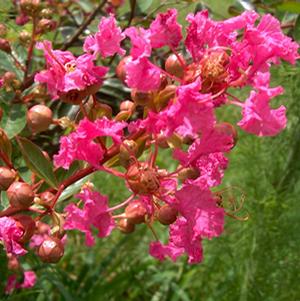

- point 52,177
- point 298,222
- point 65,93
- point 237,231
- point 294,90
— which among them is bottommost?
point 237,231

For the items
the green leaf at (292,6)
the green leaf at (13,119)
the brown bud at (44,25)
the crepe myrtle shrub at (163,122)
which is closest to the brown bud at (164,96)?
the crepe myrtle shrub at (163,122)

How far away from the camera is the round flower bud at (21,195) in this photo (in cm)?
75

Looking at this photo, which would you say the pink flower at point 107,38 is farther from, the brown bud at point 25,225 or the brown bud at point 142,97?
the brown bud at point 25,225

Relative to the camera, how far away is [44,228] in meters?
0.96

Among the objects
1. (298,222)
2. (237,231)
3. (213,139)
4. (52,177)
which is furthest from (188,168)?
(237,231)

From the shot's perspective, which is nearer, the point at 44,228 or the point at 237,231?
the point at 44,228

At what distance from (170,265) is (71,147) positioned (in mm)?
1672

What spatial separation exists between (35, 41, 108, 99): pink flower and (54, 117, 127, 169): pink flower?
0.04m

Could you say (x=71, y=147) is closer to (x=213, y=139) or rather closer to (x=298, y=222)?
(x=213, y=139)

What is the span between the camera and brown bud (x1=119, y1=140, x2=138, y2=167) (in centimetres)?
72

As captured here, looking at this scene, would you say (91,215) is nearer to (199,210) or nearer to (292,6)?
(199,210)

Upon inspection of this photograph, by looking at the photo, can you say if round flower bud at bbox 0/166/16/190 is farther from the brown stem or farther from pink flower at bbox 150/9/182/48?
the brown stem

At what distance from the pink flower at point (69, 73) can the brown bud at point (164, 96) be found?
0.08 meters

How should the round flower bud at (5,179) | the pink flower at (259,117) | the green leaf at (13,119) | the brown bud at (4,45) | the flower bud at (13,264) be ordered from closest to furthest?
1. the pink flower at (259,117)
2. the round flower bud at (5,179)
3. the green leaf at (13,119)
4. the brown bud at (4,45)
5. the flower bud at (13,264)
